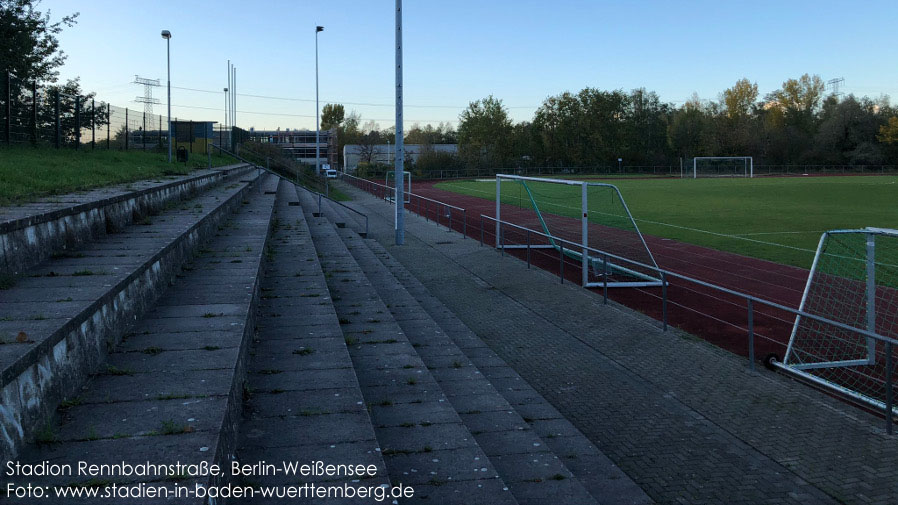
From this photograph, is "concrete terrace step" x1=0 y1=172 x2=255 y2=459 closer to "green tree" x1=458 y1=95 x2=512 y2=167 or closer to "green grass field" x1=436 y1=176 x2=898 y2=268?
"green grass field" x1=436 y1=176 x2=898 y2=268

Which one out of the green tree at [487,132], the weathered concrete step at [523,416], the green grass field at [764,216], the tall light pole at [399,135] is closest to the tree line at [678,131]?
the green tree at [487,132]

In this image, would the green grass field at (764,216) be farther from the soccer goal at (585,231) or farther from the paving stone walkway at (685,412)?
the paving stone walkway at (685,412)

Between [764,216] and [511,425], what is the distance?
2679 centimetres

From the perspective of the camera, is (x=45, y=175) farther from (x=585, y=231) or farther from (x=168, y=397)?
(x=585, y=231)

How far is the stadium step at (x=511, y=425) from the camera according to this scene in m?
4.95

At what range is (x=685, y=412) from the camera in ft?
23.0

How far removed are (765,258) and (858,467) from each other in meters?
13.5

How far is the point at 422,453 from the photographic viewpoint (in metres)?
4.87

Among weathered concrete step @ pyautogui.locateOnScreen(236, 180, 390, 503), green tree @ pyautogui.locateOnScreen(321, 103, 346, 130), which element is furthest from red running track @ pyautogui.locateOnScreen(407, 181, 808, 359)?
green tree @ pyautogui.locateOnScreen(321, 103, 346, 130)

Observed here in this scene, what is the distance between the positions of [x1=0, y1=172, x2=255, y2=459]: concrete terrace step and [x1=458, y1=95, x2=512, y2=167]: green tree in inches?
3434

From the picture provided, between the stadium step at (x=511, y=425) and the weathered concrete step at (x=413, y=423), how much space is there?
31cm

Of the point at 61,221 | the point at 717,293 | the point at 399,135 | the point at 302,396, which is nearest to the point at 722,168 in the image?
the point at 399,135

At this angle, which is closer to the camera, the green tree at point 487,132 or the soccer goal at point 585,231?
the soccer goal at point 585,231

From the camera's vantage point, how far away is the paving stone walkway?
5.43 metres
